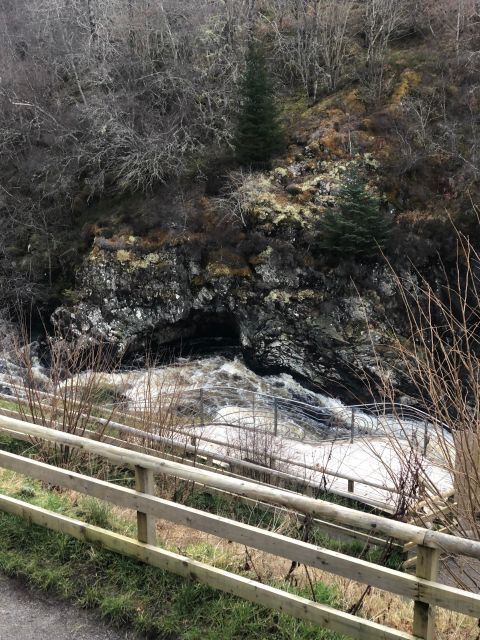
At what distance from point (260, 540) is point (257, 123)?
16.5 metres

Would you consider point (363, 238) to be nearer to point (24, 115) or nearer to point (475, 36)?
point (475, 36)

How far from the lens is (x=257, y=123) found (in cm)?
1827

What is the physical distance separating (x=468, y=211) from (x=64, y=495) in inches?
565

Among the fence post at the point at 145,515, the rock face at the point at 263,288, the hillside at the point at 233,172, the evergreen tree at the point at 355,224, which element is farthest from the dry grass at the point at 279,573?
the evergreen tree at the point at 355,224

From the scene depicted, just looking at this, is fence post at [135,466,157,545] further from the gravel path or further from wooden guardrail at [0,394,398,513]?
wooden guardrail at [0,394,398,513]

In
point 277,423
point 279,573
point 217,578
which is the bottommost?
point 277,423

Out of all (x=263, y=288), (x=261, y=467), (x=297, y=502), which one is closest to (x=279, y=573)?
(x=297, y=502)

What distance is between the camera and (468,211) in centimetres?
1638

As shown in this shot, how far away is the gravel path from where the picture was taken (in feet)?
11.6

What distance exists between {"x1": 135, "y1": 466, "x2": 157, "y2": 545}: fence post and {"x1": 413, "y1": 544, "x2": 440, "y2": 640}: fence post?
5.87 feet

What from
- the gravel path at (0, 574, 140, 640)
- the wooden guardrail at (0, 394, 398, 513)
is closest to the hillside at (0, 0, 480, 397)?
the wooden guardrail at (0, 394, 398, 513)

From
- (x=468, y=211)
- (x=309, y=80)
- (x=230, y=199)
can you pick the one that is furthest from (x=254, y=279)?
(x=309, y=80)

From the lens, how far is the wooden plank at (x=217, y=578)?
326cm

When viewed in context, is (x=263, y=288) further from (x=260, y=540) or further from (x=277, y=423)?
(x=260, y=540)
